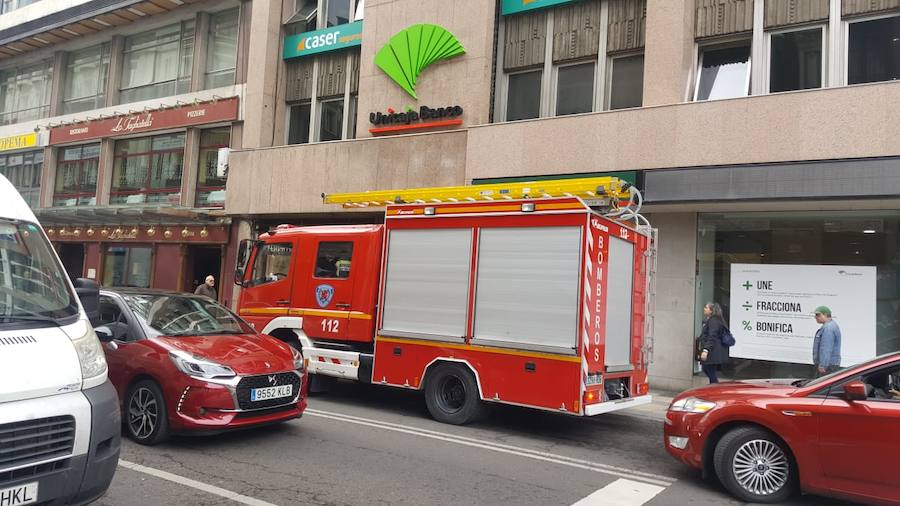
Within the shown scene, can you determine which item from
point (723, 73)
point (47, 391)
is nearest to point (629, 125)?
point (723, 73)

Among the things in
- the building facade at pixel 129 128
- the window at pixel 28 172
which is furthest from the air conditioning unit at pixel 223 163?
the window at pixel 28 172

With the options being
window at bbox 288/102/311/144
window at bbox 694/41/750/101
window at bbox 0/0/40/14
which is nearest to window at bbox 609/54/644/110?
window at bbox 694/41/750/101

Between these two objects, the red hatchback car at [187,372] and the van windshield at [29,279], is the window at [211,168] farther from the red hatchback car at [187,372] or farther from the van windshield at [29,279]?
the van windshield at [29,279]

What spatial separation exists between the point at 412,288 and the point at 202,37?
53.3 ft

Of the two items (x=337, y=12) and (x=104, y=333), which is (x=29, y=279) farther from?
(x=337, y=12)

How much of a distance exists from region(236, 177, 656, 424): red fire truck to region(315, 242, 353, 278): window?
0.02 meters

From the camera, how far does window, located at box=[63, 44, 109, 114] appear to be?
78.8 ft

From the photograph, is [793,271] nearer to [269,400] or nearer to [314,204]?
[269,400]

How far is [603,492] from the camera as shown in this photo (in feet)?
Result: 18.6

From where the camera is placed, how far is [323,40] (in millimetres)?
18594

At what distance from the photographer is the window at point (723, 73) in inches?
488

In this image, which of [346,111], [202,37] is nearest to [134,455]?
[346,111]

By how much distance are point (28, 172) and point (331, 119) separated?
1616 centimetres

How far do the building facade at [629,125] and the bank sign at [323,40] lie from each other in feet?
0.20
